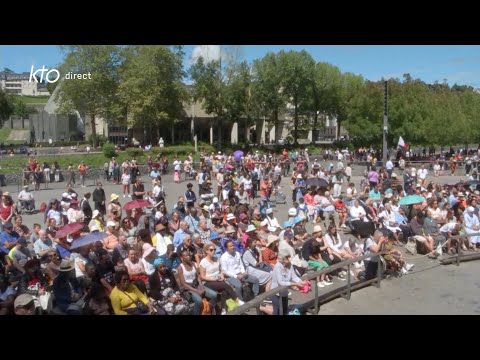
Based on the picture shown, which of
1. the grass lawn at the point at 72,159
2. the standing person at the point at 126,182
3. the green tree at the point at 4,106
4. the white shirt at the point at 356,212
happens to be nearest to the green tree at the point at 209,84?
the grass lawn at the point at 72,159

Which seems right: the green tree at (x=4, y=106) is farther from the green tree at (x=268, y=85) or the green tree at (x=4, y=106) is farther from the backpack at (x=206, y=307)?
the backpack at (x=206, y=307)

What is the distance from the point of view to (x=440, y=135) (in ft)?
153

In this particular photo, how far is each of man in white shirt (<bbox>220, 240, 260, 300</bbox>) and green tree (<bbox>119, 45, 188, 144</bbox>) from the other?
108 feet

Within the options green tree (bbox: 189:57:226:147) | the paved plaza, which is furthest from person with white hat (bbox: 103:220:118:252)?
green tree (bbox: 189:57:226:147)

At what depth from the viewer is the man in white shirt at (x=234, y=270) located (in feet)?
26.6

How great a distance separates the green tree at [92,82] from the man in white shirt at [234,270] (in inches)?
1190

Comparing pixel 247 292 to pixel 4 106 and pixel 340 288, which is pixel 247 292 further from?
pixel 4 106

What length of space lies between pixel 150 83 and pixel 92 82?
487 centimetres

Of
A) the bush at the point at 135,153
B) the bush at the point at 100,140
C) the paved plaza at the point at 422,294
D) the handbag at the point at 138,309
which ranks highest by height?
the bush at the point at 100,140

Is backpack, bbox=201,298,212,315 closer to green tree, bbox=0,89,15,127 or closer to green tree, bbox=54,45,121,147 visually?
green tree, bbox=54,45,121,147

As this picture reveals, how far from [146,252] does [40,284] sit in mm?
1610

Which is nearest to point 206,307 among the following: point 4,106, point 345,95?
point 345,95
